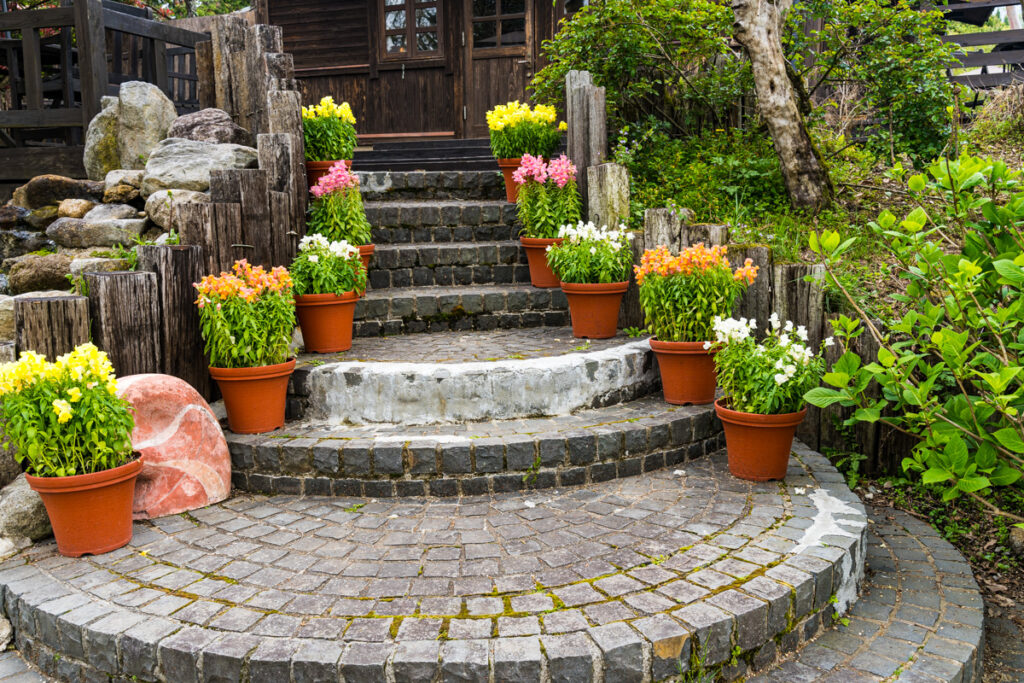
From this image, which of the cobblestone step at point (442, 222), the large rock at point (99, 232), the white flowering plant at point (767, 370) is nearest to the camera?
the white flowering plant at point (767, 370)

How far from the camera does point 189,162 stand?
21.5 feet

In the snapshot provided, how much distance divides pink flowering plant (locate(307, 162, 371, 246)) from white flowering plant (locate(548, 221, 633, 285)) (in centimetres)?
153

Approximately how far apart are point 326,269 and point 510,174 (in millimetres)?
2491

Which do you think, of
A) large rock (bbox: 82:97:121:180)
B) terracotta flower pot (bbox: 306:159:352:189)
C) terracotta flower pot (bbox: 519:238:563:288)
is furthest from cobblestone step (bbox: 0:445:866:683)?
large rock (bbox: 82:97:121:180)

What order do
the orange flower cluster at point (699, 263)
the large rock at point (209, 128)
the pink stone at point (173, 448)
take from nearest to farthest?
the pink stone at point (173, 448)
the orange flower cluster at point (699, 263)
the large rock at point (209, 128)

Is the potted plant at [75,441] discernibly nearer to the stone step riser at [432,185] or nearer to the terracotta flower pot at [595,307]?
the terracotta flower pot at [595,307]

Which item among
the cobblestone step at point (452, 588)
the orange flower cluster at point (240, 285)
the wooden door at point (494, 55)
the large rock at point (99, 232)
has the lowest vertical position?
the cobblestone step at point (452, 588)

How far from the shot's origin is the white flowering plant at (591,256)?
18.2 ft

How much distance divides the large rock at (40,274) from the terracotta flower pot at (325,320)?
225cm

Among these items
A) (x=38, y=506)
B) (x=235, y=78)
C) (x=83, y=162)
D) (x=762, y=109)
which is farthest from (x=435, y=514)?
(x=83, y=162)

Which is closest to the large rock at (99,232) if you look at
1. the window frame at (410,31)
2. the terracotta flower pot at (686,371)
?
the terracotta flower pot at (686,371)

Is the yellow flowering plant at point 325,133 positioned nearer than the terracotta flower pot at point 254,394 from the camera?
No

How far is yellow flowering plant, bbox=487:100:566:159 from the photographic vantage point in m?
6.80

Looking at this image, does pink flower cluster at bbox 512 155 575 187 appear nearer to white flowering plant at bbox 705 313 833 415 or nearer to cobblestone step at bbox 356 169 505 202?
cobblestone step at bbox 356 169 505 202
